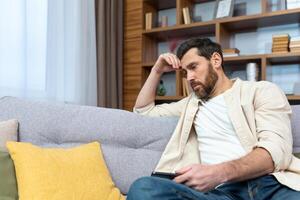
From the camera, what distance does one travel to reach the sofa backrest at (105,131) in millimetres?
1521

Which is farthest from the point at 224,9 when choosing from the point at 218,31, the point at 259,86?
the point at 259,86

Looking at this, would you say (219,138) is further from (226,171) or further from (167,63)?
(167,63)

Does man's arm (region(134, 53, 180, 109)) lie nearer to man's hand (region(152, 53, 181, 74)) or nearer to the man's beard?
man's hand (region(152, 53, 181, 74))

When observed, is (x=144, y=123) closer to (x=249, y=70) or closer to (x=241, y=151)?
(x=241, y=151)

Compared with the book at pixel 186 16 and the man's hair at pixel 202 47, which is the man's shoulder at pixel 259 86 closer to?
the man's hair at pixel 202 47

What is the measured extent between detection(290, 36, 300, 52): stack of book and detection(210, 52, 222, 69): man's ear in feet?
3.98

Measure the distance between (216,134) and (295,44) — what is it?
1.51 metres

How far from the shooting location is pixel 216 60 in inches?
63.1


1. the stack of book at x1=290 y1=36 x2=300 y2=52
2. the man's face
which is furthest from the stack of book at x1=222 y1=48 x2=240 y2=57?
the man's face

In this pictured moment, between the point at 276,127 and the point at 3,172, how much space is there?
3.42ft

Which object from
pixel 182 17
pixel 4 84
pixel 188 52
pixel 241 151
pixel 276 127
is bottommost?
pixel 241 151

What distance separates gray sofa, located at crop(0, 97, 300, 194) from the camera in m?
1.52

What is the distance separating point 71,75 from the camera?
2.63 metres

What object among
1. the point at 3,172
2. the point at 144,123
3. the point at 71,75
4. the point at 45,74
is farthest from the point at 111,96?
the point at 3,172
